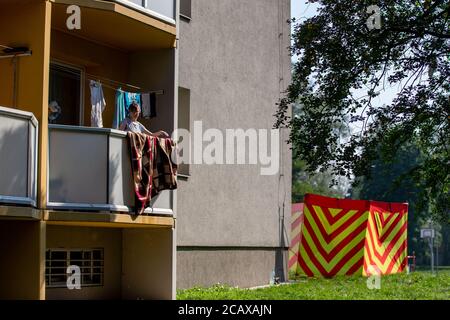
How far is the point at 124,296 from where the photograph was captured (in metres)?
17.2

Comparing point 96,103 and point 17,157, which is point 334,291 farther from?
point 17,157

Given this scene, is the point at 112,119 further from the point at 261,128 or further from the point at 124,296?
the point at 261,128

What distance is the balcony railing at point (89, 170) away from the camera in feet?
47.0

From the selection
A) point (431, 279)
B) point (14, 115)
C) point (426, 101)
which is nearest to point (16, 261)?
point (14, 115)

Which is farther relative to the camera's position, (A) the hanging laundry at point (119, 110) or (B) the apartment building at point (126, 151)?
(A) the hanging laundry at point (119, 110)

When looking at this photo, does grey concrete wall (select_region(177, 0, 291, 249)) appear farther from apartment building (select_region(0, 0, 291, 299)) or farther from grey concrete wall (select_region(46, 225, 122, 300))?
grey concrete wall (select_region(46, 225, 122, 300))

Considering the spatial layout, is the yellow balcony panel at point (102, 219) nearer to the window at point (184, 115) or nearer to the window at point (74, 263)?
the window at point (74, 263)

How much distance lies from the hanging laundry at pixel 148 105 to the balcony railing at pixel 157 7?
1327mm

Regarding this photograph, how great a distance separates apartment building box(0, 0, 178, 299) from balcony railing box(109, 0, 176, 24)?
0.02 m

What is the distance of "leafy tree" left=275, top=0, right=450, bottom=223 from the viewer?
17.4 meters

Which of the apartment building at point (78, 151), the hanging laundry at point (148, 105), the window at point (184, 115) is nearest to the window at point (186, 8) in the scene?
the window at point (184, 115)

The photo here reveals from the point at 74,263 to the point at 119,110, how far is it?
2729mm

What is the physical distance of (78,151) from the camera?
14.6 meters

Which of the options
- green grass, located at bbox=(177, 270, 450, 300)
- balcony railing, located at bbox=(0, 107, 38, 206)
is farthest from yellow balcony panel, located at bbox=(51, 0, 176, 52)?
green grass, located at bbox=(177, 270, 450, 300)
